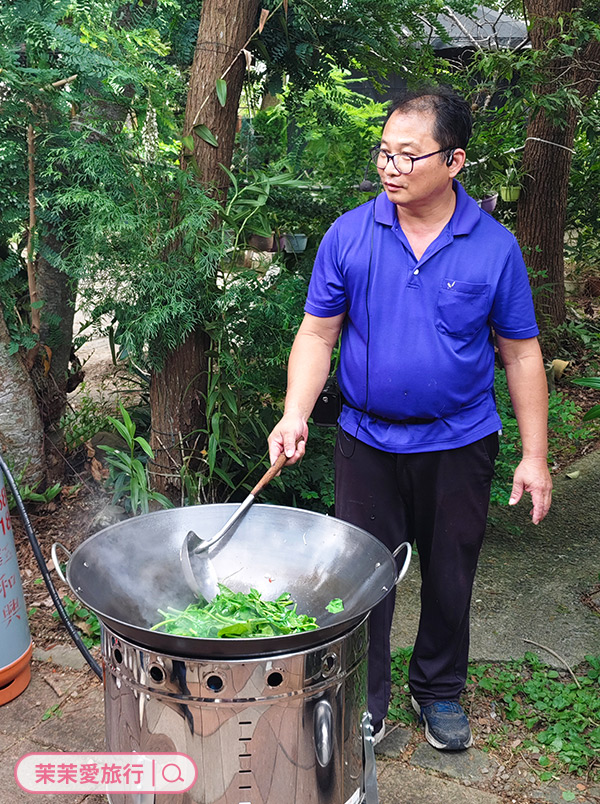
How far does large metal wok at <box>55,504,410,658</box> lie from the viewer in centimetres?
191

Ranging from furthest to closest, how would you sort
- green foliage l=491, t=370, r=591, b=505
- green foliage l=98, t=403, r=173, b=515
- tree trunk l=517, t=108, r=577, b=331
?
tree trunk l=517, t=108, r=577, b=331
green foliage l=491, t=370, r=591, b=505
green foliage l=98, t=403, r=173, b=515

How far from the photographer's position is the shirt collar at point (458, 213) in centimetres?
238

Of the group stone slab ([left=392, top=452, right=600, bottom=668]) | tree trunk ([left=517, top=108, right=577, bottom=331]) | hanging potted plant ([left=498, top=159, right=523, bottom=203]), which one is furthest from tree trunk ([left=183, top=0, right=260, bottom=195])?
tree trunk ([left=517, top=108, right=577, bottom=331])

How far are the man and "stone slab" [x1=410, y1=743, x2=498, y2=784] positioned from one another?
315mm

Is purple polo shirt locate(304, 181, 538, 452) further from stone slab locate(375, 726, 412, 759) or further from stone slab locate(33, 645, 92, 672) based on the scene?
stone slab locate(33, 645, 92, 672)

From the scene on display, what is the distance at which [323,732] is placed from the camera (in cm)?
174

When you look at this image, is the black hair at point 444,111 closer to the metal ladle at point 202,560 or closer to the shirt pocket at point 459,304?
the shirt pocket at point 459,304

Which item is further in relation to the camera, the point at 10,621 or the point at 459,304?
the point at 10,621

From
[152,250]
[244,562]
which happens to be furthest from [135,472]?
[244,562]

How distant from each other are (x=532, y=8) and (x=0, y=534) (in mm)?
4867

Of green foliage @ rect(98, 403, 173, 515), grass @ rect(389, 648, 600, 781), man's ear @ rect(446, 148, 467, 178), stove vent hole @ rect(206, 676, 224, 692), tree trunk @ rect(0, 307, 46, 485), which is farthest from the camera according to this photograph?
tree trunk @ rect(0, 307, 46, 485)

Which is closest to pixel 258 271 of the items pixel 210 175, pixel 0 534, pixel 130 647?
pixel 210 175

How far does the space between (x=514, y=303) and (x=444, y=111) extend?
0.59 meters

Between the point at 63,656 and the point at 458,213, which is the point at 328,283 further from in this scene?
the point at 63,656
